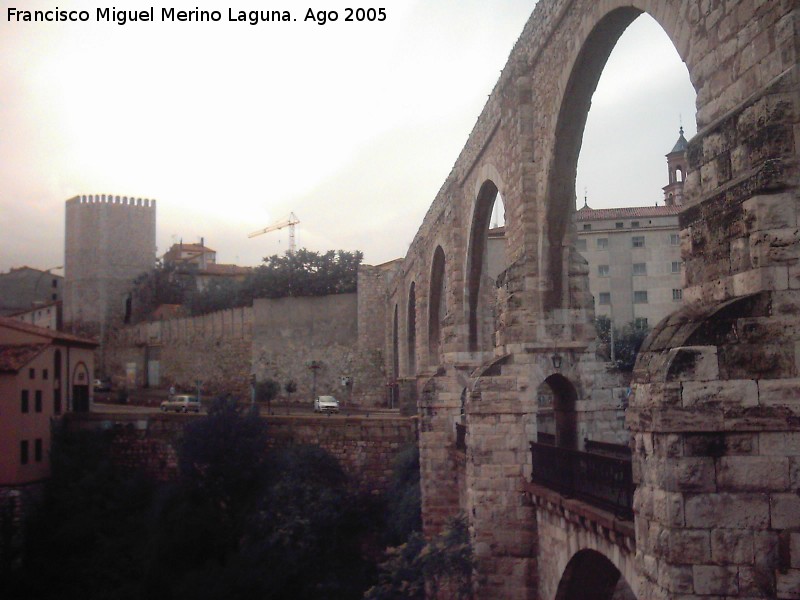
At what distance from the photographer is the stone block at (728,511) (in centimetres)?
440

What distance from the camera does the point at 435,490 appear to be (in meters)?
16.7

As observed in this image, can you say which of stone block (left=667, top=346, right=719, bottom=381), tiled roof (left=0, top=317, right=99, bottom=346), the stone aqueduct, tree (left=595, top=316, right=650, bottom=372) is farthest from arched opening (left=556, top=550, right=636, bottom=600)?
tiled roof (left=0, top=317, right=99, bottom=346)

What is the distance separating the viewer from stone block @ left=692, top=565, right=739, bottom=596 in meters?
4.41

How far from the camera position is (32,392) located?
86.7 ft

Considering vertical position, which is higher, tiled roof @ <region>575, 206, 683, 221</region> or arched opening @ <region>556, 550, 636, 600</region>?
tiled roof @ <region>575, 206, 683, 221</region>

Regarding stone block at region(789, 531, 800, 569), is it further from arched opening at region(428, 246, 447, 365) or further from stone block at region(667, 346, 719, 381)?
arched opening at region(428, 246, 447, 365)

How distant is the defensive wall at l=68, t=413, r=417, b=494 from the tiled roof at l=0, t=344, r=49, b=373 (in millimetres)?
2613

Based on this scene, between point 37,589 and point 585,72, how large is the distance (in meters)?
20.1

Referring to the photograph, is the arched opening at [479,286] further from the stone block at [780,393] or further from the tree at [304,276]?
the tree at [304,276]

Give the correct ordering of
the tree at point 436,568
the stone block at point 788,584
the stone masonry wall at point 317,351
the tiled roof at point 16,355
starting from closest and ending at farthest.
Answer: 1. the stone block at point 788,584
2. the tree at point 436,568
3. the tiled roof at point 16,355
4. the stone masonry wall at point 317,351

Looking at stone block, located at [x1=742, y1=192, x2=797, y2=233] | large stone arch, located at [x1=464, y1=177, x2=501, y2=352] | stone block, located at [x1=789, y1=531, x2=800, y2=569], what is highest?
large stone arch, located at [x1=464, y1=177, x2=501, y2=352]

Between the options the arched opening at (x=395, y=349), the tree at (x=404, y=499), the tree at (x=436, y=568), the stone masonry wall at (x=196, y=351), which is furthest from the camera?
the stone masonry wall at (x=196, y=351)

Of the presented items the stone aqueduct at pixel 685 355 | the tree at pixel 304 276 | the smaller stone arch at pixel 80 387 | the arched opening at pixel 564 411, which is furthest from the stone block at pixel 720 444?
the tree at pixel 304 276

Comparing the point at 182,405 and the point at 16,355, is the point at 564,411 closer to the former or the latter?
the point at 16,355
